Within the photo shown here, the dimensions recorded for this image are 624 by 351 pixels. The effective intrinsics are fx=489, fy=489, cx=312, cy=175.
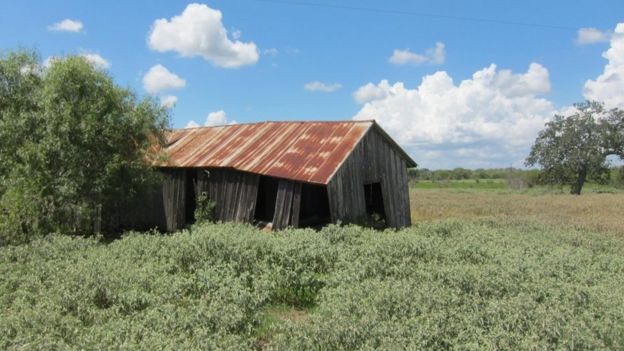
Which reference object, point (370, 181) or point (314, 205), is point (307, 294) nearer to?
point (370, 181)

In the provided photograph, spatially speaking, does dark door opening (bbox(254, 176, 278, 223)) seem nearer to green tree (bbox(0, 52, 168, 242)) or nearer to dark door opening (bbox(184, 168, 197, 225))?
dark door opening (bbox(184, 168, 197, 225))

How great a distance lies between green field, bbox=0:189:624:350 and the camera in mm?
6336

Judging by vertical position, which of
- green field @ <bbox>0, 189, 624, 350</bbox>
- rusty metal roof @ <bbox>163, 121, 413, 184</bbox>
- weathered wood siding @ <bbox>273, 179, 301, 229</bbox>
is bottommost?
green field @ <bbox>0, 189, 624, 350</bbox>

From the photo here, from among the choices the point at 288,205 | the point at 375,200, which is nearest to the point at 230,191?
the point at 288,205

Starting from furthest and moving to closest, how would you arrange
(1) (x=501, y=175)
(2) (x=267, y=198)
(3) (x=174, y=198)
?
(1) (x=501, y=175) → (2) (x=267, y=198) → (3) (x=174, y=198)

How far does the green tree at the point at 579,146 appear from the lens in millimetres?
46656

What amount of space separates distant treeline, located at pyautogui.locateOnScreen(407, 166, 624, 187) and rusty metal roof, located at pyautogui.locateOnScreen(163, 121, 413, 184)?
40769 millimetres

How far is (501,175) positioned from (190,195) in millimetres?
87032

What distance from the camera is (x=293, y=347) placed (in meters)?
6.12

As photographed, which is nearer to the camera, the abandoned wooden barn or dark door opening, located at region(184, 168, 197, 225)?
the abandoned wooden barn

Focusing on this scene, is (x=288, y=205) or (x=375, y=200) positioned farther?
(x=375, y=200)

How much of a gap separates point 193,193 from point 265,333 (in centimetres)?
1536

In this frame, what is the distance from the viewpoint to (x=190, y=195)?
21969 mm

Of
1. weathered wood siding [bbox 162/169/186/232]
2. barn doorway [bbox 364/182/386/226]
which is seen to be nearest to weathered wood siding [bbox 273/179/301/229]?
barn doorway [bbox 364/182/386/226]
